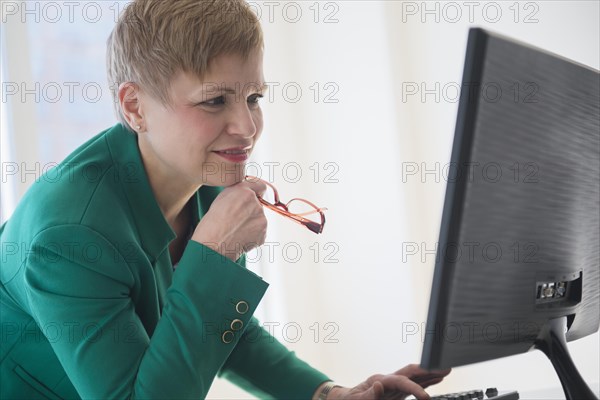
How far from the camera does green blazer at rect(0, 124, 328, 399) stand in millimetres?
957

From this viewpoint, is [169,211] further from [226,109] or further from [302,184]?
[302,184]

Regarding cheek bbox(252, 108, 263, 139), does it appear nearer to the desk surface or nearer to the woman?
the woman

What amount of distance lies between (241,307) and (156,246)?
0.22 meters

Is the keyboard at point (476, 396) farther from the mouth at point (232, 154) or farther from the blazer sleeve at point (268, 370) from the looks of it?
the mouth at point (232, 154)

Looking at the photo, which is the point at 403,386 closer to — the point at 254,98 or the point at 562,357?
the point at 562,357

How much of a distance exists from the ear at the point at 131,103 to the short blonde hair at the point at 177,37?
16mm

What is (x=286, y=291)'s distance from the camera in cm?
269

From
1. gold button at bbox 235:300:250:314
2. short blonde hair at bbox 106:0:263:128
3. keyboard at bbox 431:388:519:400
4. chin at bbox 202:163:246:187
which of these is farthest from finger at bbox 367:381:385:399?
short blonde hair at bbox 106:0:263:128

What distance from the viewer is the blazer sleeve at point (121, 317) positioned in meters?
0.95

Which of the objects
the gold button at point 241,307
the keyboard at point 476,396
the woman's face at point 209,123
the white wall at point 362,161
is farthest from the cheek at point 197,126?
the white wall at point 362,161

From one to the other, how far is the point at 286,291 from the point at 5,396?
166 cm

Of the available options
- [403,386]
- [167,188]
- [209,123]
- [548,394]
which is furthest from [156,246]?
[548,394]

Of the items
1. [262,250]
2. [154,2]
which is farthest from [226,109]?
[262,250]

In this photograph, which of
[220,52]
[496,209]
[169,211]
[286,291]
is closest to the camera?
[496,209]
